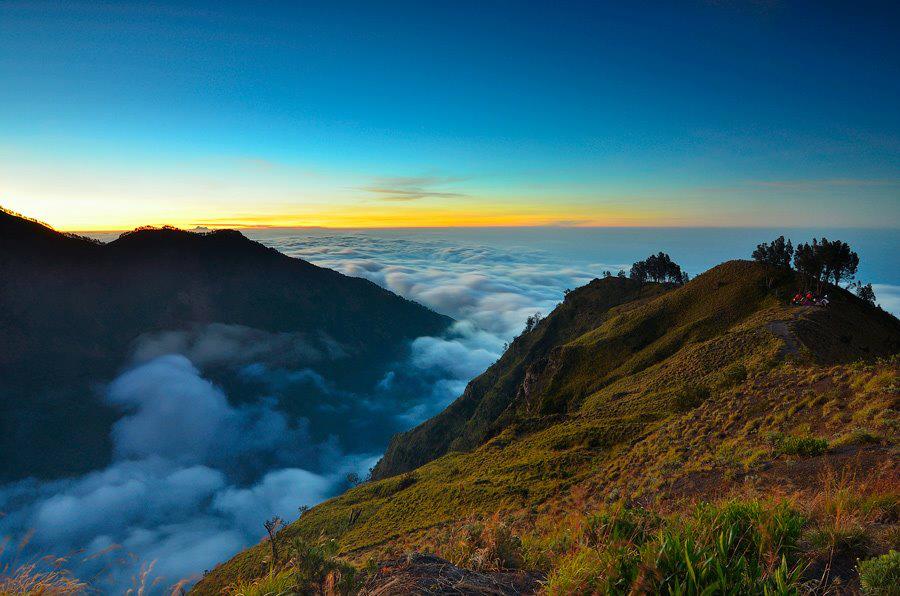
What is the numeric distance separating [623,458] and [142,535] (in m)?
229

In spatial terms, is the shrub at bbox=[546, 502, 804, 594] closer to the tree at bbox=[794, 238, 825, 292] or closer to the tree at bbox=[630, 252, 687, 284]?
the tree at bbox=[794, 238, 825, 292]

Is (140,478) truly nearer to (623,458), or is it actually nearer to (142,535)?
(142,535)

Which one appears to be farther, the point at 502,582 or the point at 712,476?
the point at 712,476

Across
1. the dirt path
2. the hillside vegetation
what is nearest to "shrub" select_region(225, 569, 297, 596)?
the hillside vegetation

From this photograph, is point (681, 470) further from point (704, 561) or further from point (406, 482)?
point (406, 482)

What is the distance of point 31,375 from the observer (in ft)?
582

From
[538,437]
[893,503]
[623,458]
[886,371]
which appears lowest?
[538,437]

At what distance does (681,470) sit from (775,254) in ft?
228

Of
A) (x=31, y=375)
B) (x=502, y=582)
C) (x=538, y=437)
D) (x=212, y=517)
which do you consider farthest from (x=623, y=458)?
(x=31, y=375)

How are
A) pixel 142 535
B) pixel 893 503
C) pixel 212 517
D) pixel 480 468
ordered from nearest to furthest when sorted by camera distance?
pixel 893 503 → pixel 480 468 → pixel 142 535 → pixel 212 517

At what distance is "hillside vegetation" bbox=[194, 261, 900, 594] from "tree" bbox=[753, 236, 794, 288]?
4.30 meters

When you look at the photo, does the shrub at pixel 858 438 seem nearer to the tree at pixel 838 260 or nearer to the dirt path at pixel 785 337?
the dirt path at pixel 785 337

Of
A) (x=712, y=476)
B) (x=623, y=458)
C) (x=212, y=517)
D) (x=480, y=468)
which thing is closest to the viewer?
(x=712, y=476)

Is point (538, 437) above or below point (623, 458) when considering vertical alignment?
below
